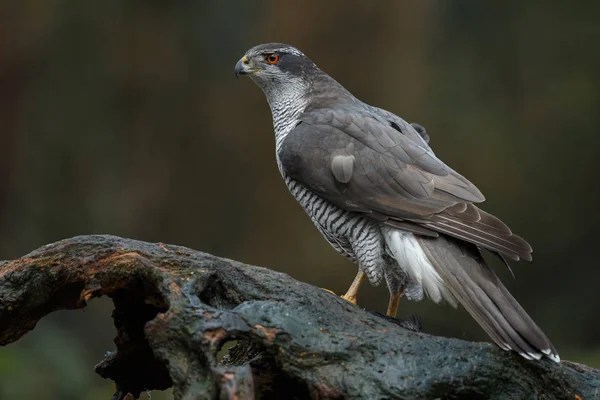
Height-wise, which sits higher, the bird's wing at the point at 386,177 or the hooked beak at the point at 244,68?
the hooked beak at the point at 244,68

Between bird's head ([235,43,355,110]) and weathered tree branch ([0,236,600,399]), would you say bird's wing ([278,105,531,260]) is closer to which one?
bird's head ([235,43,355,110])

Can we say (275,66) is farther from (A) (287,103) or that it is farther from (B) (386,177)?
(B) (386,177)

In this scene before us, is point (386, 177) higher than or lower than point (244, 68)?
lower

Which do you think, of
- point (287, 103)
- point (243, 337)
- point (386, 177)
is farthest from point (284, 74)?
point (243, 337)

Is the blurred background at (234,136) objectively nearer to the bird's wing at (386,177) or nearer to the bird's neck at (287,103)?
the bird's neck at (287,103)

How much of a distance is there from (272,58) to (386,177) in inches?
53.2

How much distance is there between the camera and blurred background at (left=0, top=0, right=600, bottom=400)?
7.49m

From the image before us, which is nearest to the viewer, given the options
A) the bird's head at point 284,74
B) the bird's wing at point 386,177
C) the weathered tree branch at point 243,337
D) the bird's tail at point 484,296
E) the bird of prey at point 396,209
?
the weathered tree branch at point 243,337

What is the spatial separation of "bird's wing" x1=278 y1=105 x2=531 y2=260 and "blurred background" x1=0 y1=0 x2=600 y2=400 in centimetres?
344

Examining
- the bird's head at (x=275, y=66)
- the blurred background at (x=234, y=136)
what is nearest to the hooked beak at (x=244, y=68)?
the bird's head at (x=275, y=66)

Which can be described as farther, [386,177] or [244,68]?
[244,68]

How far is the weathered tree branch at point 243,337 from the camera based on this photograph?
98.2 inches

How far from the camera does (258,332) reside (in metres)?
2.53

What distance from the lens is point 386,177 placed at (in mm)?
3752
